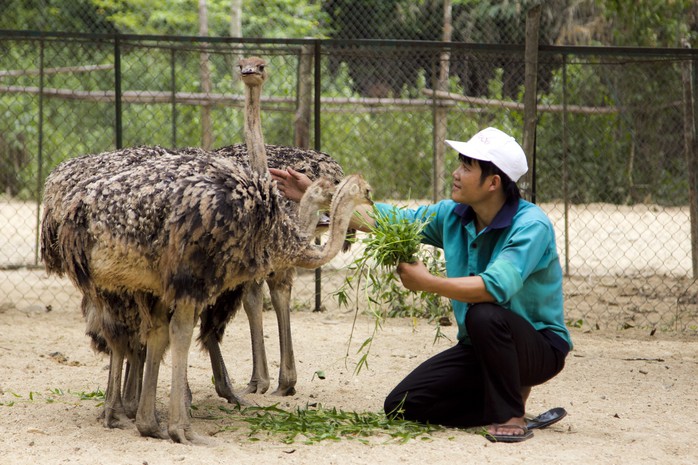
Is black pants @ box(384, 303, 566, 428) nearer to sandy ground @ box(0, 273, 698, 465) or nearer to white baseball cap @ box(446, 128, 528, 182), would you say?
sandy ground @ box(0, 273, 698, 465)

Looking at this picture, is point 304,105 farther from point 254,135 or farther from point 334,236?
point 334,236

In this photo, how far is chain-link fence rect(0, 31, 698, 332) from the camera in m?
8.10

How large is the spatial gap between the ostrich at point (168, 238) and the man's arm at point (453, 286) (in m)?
0.69

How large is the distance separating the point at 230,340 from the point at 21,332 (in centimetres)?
151

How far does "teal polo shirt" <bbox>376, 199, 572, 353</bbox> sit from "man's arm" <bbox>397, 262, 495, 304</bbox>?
0.14 feet

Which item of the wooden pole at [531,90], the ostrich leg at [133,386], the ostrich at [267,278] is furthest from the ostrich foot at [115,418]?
the wooden pole at [531,90]

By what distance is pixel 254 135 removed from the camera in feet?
17.3

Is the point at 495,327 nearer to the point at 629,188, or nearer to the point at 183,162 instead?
the point at 183,162

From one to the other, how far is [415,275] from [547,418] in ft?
3.41

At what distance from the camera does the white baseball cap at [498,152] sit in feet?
14.8

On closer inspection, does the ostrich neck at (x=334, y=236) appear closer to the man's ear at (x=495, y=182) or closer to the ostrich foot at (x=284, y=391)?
the man's ear at (x=495, y=182)

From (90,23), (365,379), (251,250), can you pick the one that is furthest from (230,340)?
(90,23)

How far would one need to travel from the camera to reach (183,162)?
14.6 feet

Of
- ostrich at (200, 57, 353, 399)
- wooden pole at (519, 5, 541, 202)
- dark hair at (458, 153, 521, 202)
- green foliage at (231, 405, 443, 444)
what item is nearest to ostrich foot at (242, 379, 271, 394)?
ostrich at (200, 57, 353, 399)
